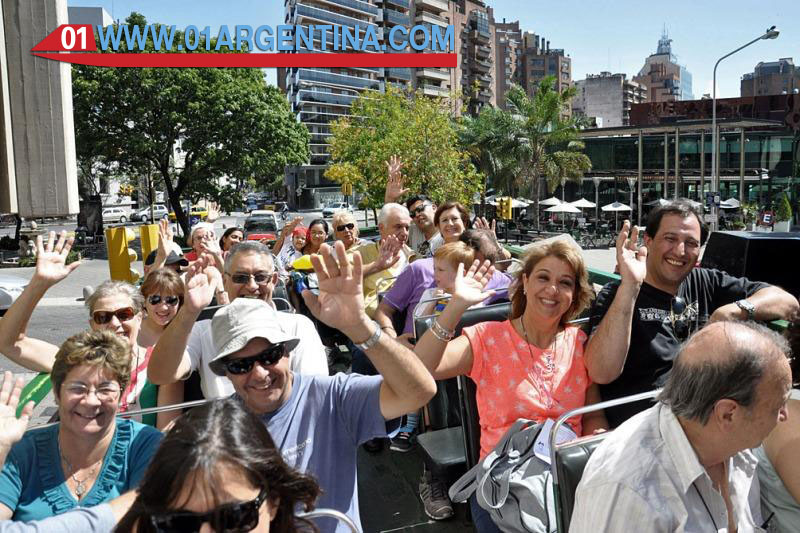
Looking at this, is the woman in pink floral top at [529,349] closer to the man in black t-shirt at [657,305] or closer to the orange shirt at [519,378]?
A: the orange shirt at [519,378]

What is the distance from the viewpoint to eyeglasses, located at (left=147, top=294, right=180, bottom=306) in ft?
13.2

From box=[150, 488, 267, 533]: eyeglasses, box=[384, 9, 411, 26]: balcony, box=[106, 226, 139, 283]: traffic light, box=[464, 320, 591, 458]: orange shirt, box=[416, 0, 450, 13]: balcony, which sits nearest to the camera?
box=[150, 488, 267, 533]: eyeglasses

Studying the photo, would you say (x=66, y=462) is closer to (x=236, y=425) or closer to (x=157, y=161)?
(x=236, y=425)

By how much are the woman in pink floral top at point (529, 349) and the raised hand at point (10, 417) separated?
1.55 meters

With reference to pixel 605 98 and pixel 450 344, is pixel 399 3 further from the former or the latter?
pixel 450 344

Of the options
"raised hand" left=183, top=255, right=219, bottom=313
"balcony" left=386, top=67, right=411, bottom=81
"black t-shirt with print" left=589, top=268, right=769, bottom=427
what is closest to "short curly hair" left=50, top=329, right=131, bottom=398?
"raised hand" left=183, top=255, right=219, bottom=313

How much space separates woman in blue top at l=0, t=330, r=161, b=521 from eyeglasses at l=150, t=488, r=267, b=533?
1.00 meters

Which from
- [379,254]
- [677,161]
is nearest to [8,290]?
[379,254]

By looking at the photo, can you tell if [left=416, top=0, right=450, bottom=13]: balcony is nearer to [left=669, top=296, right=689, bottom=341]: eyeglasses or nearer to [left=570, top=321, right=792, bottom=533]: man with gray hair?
[left=669, top=296, right=689, bottom=341]: eyeglasses

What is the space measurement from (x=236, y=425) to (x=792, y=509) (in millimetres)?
1827

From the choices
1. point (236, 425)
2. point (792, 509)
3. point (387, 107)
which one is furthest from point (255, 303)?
point (387, 107)

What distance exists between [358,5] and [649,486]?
108948mm

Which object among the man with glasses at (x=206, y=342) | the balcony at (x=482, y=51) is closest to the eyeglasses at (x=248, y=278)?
the man with glasses at (x=206, y=342)

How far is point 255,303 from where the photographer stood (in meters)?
2.65
